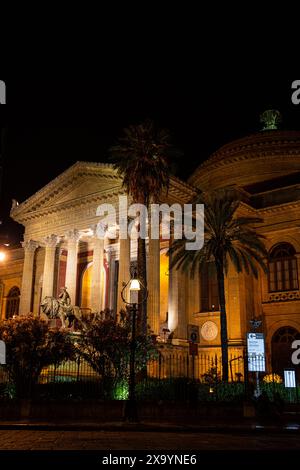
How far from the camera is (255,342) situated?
2452 cm

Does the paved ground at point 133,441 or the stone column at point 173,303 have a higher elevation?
the stone column at point 173,303

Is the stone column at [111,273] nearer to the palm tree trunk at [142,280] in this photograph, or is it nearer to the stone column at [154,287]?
the stone column at [154,287]

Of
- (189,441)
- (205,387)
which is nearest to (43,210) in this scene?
(205,387)

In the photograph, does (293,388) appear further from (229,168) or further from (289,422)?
(229,168)

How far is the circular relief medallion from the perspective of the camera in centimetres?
3444

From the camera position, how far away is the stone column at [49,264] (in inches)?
1515

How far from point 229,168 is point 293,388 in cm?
2472

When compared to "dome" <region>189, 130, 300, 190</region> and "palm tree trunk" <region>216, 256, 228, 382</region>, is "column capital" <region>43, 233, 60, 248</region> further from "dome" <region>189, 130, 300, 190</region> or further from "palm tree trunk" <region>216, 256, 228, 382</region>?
"palm tree trunk" <region>216, 256, 228, 382</region>

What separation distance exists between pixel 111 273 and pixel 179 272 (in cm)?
987

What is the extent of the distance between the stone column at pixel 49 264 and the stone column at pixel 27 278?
1754 millimetres

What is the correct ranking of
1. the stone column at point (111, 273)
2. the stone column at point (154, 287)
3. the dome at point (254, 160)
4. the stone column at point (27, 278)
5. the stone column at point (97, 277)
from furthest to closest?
the dome at point (254, 160) < the stone column at point (111, 273) < the stone column at point (27, 278) < the stone column at point (97, 277) < the stone column at point (154, 287)

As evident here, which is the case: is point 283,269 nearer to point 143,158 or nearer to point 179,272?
point 179,272

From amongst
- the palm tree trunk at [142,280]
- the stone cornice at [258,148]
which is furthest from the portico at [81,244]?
the stone cornice at [258,148]

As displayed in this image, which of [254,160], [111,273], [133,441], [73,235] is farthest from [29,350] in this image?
[254,160]
